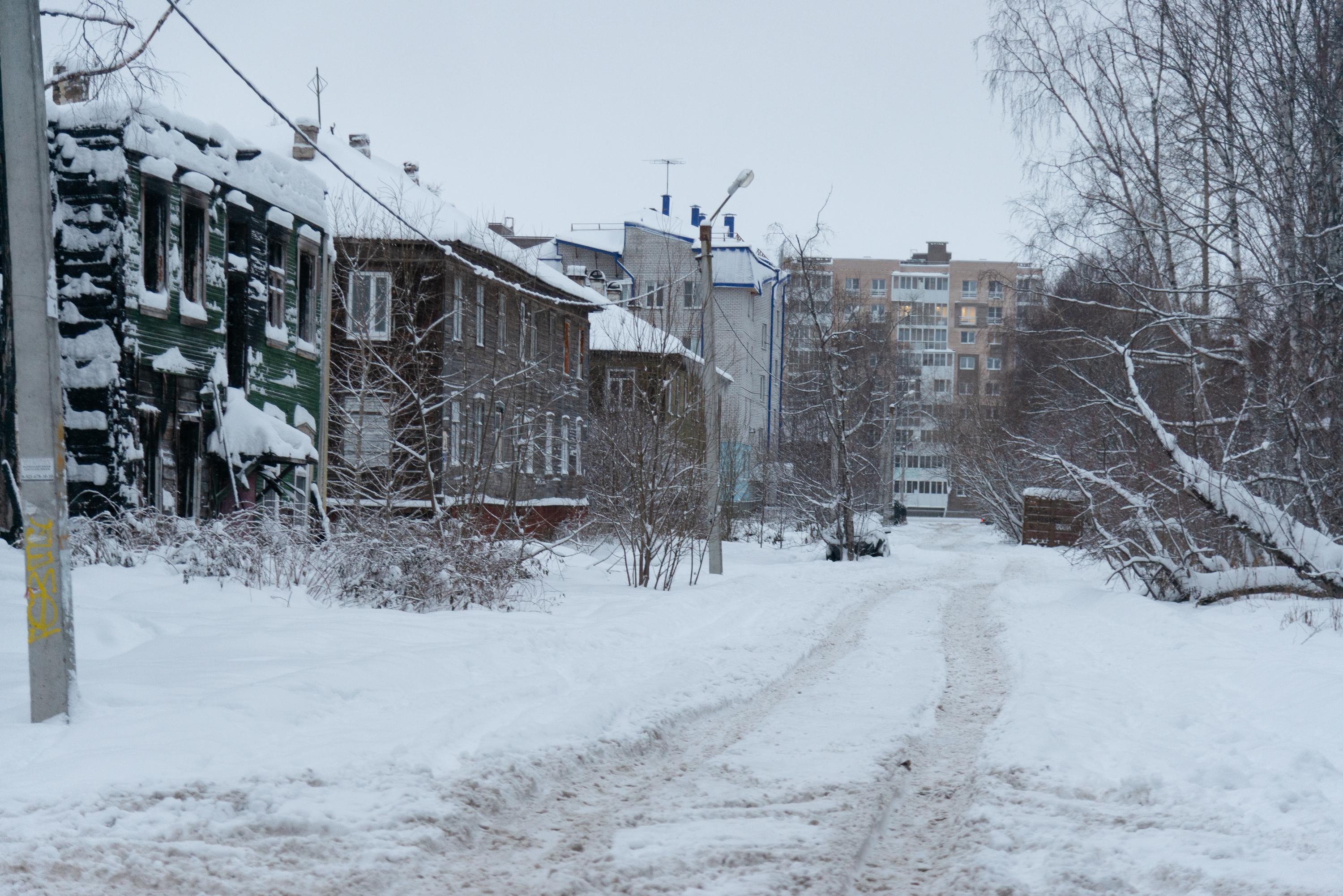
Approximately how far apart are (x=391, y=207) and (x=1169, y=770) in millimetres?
25448

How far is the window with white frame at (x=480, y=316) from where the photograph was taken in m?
30.1

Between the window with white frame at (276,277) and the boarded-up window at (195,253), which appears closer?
the boarded-up window at (195,253)

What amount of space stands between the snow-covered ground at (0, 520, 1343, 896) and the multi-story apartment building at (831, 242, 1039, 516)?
225 feet

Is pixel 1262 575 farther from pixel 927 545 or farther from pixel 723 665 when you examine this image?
pixel 927 545

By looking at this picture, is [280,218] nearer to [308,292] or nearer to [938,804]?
[308,292]

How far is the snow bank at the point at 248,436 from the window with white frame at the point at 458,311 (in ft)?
28.0

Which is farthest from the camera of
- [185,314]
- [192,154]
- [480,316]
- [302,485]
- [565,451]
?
[565,451]

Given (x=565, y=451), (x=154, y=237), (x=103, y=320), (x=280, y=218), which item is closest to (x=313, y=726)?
(x=103, y=320)

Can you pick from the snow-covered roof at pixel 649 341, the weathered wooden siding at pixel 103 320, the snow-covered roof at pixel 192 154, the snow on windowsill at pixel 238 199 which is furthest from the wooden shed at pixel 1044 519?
the weathered wooden siding at pixel 103 320

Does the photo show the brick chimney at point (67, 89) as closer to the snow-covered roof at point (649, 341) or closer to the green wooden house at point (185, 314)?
the green wooden house at point (185, 314)

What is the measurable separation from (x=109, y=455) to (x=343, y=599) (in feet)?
21.3

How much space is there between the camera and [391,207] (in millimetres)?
28906

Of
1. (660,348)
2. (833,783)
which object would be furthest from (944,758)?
(660,348)

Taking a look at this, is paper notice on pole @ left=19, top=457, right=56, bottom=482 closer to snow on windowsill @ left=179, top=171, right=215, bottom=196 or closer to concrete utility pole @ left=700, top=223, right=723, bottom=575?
concrete utility pole @ left=700, top=223, right=723, bottom=575
